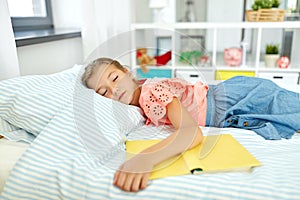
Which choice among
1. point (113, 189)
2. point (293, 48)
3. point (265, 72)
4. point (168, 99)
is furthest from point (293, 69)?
point (113, 189)

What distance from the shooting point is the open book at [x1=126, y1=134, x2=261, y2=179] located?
2.13 feet

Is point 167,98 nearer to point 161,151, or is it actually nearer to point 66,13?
point 161,151

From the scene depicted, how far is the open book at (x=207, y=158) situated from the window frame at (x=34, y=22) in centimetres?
107

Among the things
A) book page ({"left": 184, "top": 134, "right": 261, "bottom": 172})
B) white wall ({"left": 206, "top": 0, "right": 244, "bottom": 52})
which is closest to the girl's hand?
book page ({"left": 184, "top": 134, "right": 261, "bottom": 172})

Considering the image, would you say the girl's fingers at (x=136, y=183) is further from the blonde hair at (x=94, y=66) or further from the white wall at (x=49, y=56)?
the white wall at (x=49, y=56)

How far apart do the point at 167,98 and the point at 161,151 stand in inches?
7.3

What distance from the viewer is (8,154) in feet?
2.46

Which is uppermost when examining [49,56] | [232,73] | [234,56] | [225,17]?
[225,17]

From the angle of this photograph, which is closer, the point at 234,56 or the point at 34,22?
the point at 34,22

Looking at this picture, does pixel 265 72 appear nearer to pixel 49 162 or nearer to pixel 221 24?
pixel 221 24

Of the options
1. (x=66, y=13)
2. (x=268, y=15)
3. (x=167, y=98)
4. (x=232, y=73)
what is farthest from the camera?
(x=232, y=73)

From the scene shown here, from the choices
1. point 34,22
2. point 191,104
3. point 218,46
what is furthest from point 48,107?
point 218,46

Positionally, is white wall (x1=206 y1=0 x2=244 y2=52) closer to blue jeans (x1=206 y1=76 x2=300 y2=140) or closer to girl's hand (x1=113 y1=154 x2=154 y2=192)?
blue jeans (x1=206 y1=76 x2=300 y2=140)

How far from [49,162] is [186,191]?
0.34 meters
